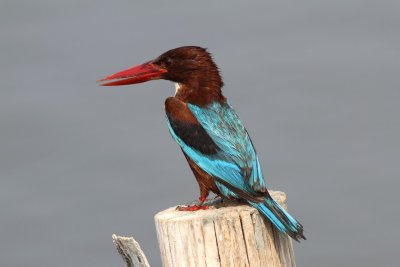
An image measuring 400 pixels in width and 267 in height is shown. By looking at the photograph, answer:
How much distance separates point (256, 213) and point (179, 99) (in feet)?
3.64

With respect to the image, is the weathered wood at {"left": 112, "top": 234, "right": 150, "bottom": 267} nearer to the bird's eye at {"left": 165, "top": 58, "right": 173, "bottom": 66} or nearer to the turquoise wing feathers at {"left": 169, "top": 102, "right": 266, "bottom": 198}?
the turquoise wing feathers at {"left": 169, "top": 102, "right": 266, "bottom": 198}

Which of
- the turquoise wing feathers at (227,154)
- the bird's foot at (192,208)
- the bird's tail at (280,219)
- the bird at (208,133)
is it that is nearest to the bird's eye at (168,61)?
the bird at (208,133)

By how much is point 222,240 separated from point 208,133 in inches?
37.5

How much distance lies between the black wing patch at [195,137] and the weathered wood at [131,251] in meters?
0.76

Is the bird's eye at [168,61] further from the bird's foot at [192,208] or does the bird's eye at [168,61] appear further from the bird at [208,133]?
the bird's foot at [192,208]

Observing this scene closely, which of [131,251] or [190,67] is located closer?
[131,251]

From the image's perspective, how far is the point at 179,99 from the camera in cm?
440

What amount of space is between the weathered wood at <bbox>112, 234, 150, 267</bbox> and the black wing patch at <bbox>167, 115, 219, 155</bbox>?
2.50 feet

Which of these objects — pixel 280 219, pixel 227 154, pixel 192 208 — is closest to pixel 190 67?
pixel 227 154

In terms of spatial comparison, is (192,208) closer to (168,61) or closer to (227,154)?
(227,154)

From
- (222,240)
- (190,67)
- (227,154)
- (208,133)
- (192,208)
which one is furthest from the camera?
(190,67)

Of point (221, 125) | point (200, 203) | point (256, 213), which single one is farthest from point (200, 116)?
point (256, 213)

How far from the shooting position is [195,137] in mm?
4172

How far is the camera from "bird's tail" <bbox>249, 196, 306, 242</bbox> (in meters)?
3.51
